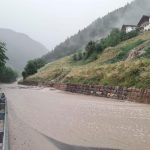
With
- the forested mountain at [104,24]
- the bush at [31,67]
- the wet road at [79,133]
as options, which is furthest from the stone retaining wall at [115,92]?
the forested mountain at [104,24]

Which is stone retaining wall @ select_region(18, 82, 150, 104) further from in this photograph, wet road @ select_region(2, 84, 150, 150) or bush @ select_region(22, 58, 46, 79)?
bush @ select_region(22, 58, 46, 79)

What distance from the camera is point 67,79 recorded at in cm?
4444

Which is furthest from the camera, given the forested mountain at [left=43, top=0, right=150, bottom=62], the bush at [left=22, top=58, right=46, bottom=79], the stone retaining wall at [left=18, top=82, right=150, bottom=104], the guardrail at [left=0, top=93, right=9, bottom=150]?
the forested mountain at [left=43, top=0, right=150, bottom=62]

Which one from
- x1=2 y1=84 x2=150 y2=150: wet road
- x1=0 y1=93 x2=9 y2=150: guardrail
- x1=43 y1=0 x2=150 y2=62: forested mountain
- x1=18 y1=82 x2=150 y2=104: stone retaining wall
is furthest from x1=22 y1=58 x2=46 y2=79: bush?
x1=0 y1=93 x2=9 y2=150: guardrail

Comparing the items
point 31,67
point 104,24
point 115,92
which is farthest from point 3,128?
point 104,24

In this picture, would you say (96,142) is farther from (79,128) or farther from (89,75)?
(89,75)

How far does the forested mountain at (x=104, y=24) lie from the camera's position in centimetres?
16750

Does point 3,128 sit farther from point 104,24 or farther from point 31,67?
point 104,24

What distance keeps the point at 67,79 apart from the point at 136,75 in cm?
1853

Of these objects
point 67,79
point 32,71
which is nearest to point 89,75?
point 67,79

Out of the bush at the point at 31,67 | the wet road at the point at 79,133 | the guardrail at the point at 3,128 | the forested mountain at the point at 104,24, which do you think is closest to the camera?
the guardrail at the point at 3,128

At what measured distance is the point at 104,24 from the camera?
6841 inches

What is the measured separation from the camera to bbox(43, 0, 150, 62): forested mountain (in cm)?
16750

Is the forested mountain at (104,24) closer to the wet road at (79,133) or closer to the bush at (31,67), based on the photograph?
the bush at (31,67)
